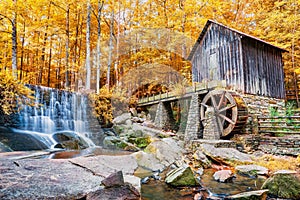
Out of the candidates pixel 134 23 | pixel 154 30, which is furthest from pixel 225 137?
pixel 134 23

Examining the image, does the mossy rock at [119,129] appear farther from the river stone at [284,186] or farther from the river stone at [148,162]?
the river stone at [284,186]

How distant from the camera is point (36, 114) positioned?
315 inches

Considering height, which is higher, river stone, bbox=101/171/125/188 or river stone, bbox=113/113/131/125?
river stone, bbox=113/113/131/125

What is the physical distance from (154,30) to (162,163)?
38.6 feet

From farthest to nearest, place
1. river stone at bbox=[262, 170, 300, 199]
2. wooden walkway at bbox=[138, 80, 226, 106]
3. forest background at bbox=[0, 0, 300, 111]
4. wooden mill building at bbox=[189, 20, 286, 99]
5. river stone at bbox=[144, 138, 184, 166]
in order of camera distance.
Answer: forest background at bbox=[0, 0, 300, 111]
wooden mill building at bbox=[189, 20, 286, 99]
wooden walkway at bbox=[138, 80, 226, 106]
river stone at bbox=[144, 138, 184, 166]
river stone at bbox=[262, 170, 300, 199]

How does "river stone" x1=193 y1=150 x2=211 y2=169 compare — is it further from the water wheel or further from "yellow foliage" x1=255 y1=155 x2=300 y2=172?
the water wheel

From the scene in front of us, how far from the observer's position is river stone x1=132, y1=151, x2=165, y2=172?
491 cm

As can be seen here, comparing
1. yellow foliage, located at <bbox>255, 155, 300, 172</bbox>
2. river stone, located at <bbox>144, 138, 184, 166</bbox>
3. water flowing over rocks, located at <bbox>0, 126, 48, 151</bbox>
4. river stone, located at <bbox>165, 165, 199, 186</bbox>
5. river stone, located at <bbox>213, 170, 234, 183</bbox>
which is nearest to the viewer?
river stone, located at <bbox>165, 165, 199, 186</bbox>

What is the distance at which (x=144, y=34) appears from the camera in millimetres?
15320

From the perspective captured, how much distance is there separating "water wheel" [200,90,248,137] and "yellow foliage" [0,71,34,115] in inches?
295

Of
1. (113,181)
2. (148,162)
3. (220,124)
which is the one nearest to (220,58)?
(220,124)

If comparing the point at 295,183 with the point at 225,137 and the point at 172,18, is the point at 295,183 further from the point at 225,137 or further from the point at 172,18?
the point at 172,18

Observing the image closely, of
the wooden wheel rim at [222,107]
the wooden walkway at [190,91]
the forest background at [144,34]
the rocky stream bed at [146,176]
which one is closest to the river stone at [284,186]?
the rocky stream bed at [146,176]

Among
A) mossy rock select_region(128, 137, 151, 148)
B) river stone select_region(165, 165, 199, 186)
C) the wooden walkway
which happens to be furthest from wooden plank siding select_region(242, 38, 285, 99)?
river stone select_region(165, 165, 199, 186)
